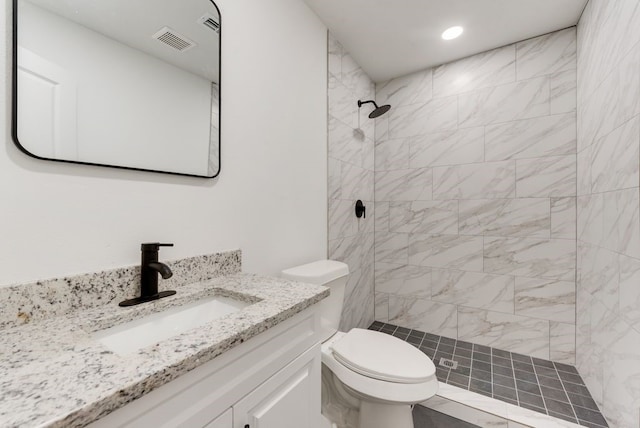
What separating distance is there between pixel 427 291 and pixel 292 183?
1.56 m

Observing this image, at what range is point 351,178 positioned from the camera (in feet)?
7.08

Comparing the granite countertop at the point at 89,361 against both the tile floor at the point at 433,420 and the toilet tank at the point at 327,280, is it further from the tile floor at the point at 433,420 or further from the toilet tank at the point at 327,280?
the tile floor at the point at 433,420

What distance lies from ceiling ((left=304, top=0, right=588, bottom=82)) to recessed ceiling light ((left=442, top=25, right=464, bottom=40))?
0.10 feet

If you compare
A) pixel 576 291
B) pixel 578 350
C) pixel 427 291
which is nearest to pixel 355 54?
pixel 427 291

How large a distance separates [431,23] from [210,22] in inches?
56.8

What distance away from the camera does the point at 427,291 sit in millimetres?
2285

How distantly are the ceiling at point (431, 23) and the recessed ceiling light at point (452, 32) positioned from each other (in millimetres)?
32

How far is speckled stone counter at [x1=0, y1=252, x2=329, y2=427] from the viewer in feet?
1.24

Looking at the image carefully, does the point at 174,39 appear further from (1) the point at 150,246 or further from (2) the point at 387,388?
(2) the point at 387,388

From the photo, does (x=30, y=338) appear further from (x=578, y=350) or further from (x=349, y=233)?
(x=578, y=350)

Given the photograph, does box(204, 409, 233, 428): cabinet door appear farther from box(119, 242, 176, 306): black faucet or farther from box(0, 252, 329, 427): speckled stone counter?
box(119, 242, 176, 306): black faucet

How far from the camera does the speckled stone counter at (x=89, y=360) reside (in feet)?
1.24

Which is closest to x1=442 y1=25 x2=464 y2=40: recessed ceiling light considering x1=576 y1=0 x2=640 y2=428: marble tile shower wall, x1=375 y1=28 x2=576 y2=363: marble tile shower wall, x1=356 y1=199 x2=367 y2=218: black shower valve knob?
x1=375 y1=28 x2=576 y2=363: marble tile shower wall

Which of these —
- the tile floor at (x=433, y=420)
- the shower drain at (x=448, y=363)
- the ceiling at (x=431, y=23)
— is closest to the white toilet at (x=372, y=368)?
the tile floor at (x=433, y=420)
